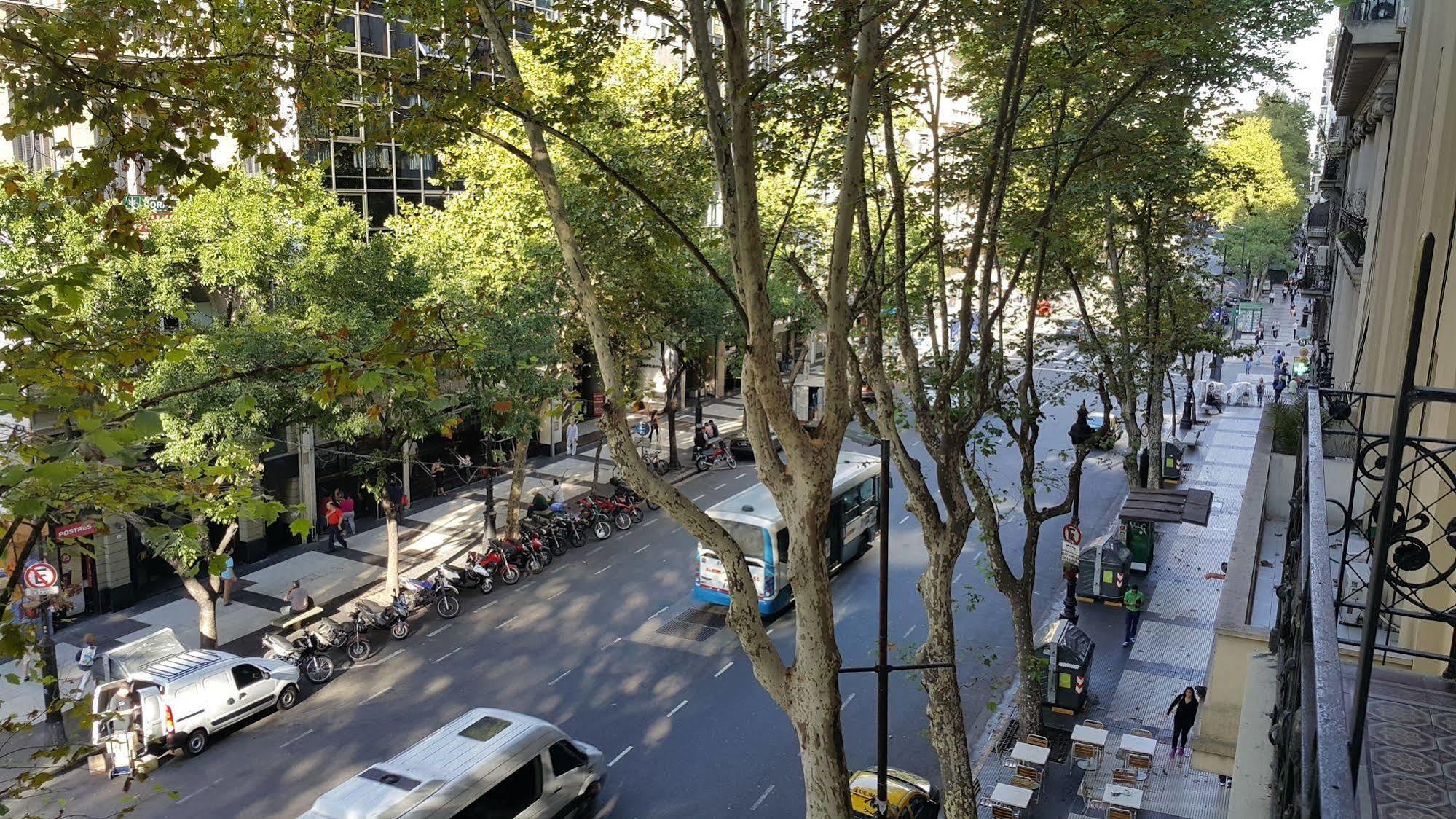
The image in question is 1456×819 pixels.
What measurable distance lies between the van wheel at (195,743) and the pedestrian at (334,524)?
28.0ft

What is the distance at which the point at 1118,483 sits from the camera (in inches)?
1199

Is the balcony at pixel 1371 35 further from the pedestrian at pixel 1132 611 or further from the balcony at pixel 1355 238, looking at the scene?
the pedestrian at pixel 1132 611

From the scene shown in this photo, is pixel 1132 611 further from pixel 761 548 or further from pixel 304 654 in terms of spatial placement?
pixel 304 654

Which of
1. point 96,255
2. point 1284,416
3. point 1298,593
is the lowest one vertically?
point 1284,416

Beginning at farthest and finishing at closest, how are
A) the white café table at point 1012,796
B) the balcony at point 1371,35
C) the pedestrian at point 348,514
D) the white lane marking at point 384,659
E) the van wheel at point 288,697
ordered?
the pedestrian at point 348,514
the balcony at point 1371,35
the white lane marking at point 384,659
the van wheel at point 288,697
the white café table at point 1012,796

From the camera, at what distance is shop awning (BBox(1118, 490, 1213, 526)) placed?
1991cm

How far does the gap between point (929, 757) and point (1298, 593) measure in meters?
11.5

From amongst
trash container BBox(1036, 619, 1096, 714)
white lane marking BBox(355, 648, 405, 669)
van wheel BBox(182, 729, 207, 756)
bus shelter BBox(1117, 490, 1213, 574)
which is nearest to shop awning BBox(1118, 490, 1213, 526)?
bus shelter BBox(1117, 490, 1213, 574)

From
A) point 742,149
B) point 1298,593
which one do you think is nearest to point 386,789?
point 742,149

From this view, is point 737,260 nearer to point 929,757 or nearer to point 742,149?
point 742,149

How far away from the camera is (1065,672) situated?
16344mm

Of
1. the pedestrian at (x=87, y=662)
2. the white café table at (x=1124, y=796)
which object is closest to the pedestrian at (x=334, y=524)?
the pedestrian at (x=87, y=662)

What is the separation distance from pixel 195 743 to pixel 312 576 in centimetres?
718

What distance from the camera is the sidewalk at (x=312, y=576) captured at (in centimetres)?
1869
